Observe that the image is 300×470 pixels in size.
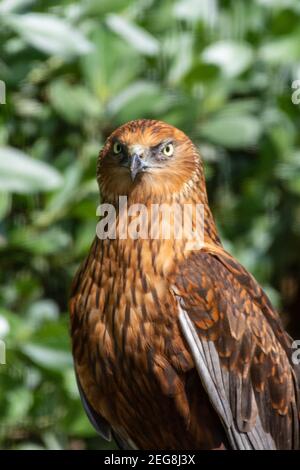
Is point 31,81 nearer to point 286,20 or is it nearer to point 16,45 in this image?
point 16,45

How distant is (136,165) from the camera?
10.8 feet

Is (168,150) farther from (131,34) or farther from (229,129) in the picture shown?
(229,129)

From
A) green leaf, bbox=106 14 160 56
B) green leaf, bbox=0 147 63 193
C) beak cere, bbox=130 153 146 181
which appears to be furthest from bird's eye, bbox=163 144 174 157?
green leaf, bbox=106 14 160 56

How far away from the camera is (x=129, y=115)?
4836mm

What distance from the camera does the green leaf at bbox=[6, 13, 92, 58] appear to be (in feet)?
14.1

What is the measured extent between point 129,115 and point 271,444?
67.4 inches

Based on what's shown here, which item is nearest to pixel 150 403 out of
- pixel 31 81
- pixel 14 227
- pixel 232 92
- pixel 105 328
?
pixel 105 328

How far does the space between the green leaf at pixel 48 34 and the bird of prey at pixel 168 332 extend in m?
0.94

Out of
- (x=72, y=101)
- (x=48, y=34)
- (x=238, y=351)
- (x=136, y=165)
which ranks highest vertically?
(x=48, y=34)

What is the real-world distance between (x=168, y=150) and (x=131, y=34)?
1360mm

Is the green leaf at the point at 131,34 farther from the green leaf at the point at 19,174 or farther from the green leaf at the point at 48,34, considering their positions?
the green leaf at the point at 19,174

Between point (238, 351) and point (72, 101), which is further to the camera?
point (72, 101)

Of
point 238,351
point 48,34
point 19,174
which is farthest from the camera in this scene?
point 48,34

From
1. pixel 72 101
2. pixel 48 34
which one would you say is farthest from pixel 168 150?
pixel 72 101
